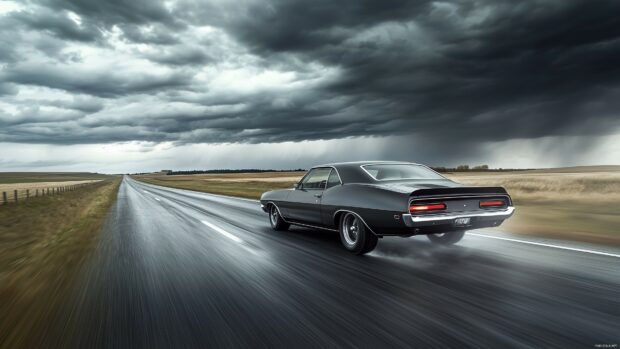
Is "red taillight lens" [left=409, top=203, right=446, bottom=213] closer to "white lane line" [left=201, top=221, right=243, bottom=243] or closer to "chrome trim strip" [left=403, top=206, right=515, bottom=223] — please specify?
"chrome trim strip" [left=403, top=206, right=515, bottom=223]

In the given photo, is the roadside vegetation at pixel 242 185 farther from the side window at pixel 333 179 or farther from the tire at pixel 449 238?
the tire at pixel 449 238

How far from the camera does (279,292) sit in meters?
4.36

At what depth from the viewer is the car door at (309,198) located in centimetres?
769

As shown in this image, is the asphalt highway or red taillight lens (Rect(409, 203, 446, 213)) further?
red taillight lens (Rect(409, 203, 446, 213))

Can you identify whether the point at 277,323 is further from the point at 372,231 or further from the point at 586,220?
the point at 586,220

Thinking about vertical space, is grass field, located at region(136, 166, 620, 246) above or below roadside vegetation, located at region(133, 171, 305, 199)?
above

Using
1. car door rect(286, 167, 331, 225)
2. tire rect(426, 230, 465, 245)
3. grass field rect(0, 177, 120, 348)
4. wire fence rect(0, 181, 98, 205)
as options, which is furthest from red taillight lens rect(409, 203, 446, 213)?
wire fence rect(0, 181, 98, 205)

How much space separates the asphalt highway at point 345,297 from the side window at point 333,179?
1051mm

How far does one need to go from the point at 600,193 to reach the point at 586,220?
31.7ft

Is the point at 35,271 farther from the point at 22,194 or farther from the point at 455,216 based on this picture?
the point at 22,194

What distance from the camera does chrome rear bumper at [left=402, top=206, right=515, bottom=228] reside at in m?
5.66

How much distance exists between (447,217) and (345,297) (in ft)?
7.81

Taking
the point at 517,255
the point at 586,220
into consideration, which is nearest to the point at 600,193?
the point at 586,220

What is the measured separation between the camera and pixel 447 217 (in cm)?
588
